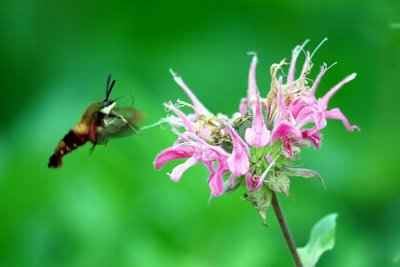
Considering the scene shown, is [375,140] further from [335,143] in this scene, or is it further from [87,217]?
[87,217]

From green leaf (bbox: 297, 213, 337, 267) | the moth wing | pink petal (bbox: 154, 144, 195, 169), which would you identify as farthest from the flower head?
green leaf (bbox: 297, 213, 337, 267)

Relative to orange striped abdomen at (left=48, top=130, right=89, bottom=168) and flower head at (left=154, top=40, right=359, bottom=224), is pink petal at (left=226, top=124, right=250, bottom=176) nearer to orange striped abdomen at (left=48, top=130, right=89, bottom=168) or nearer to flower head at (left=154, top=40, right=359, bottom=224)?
flower head at (left=154, top=40, right=359, bottom=224)

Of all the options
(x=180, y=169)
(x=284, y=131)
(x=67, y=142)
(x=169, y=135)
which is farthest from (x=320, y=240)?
(x=169, y=135)

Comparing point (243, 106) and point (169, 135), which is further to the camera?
point (169, 135)

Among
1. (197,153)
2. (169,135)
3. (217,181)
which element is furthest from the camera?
Result: (169,135)

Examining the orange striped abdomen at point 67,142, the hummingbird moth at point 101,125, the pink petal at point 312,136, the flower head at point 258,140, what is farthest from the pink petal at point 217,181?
the orange striped abdomen at point 67,142

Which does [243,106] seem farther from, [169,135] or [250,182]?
[169,135]

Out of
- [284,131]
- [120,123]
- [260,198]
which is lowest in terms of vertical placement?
[260,198]
